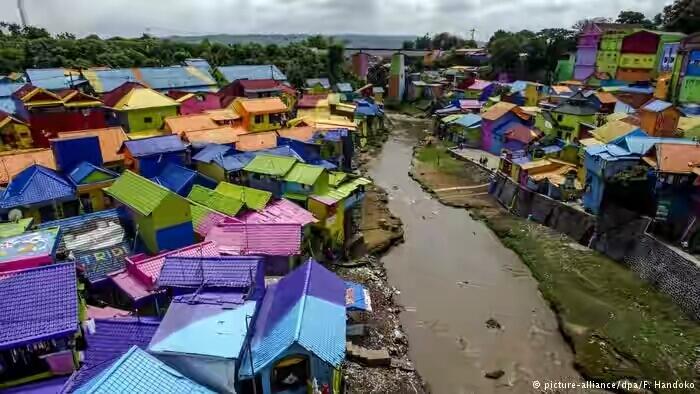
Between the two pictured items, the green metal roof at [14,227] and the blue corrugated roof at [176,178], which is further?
the blue corrugated roof at [176,178]

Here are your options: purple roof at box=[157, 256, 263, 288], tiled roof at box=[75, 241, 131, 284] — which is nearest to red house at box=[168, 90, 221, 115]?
tiled roof at box=[75, 241, 131, 284]

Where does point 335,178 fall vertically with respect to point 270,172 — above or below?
below

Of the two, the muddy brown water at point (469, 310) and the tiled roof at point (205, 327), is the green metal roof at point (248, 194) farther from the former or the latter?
the tiled roof at point (205, 327)

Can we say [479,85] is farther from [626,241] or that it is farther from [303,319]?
[303,319]

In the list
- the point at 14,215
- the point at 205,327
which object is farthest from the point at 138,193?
the point at 205,327

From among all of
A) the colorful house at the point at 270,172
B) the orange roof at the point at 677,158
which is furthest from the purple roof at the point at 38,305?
the orange roof at the point at 677,158

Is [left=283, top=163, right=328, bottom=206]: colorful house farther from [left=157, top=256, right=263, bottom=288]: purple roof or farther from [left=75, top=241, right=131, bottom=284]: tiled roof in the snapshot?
[left=157, top=256, right=263, bottom=288]: purple roof
